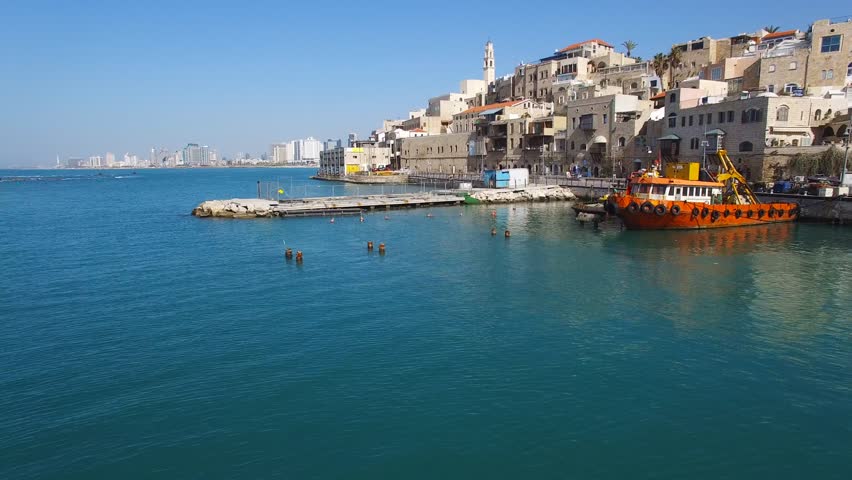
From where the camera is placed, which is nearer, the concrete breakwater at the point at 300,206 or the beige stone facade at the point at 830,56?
the concrete breakwater at the point at 300,206

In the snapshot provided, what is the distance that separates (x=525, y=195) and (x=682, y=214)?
24362mm

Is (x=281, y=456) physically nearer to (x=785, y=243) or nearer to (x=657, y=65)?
(x=785, y=243)

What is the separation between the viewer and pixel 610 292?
78.9 feet

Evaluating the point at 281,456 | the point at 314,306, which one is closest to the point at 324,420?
the point at 281,456

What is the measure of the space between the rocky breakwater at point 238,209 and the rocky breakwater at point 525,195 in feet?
73.2

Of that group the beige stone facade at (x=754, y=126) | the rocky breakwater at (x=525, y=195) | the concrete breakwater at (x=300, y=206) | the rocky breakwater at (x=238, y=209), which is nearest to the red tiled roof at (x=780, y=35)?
the beige stone facade at (x=754, y=126)

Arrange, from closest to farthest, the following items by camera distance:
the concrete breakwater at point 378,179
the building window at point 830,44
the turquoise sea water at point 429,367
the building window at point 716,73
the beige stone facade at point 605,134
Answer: the turquoise sea water at point 429,367
the building window at point 830,44
the beige stone facade at point 605,134
the building window at point 716,73
the concrete breakwater at point 378,179

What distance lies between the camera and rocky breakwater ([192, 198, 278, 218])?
5019 cm

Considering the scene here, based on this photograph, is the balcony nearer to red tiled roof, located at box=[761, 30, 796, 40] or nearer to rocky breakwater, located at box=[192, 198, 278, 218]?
red tiled roof, located at box=[761, 30, 796, 40]

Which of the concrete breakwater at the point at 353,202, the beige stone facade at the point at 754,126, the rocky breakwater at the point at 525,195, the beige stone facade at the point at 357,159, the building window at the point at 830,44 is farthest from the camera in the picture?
the beige stone facade at the point at 357,159

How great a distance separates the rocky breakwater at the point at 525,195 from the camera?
6181 cm

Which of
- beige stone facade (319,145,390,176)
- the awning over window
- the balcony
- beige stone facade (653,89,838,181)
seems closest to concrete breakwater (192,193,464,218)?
beige stone facade (653,89,838,181)

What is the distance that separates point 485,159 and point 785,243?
192 ft

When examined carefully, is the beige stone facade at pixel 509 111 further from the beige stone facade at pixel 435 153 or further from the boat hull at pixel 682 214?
the boat hull at pixel 682 214
